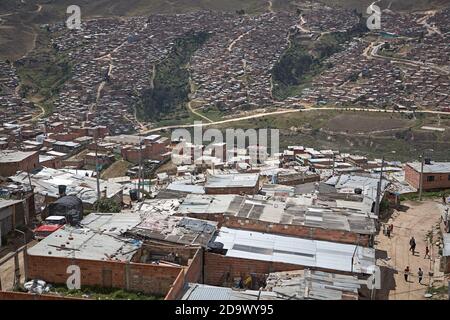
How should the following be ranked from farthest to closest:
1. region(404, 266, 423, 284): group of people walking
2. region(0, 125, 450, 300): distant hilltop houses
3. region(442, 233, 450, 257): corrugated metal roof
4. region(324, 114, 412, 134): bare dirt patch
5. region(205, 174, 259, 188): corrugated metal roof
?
1. region(324, 114, 412, 134): bare dirt patch
2. region(205, 174, 259, 188): corrugated metal roof
3. region(442, 233, 450, 257): corrugated metal roof
4. region(404, 266, 423, 284): group of people walking
5. region(0, 125, 450, 300): distant hilltop houses

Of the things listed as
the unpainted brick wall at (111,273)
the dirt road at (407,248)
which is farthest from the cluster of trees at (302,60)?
the unpainted brick wall at (111,273)

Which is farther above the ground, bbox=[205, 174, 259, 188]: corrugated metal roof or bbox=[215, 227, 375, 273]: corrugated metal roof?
bbox=[205, 174, 259, 188]: corrugated metal roof

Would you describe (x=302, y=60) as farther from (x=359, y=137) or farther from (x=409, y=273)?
(x=409, y=273)

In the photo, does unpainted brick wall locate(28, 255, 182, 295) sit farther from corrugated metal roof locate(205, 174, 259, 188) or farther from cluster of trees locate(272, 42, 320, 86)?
cluster of trees locate(272, 42, 320, 86)

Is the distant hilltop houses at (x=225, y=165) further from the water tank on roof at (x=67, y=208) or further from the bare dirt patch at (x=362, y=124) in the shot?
the bare dirt patch at (x=362, y=124)

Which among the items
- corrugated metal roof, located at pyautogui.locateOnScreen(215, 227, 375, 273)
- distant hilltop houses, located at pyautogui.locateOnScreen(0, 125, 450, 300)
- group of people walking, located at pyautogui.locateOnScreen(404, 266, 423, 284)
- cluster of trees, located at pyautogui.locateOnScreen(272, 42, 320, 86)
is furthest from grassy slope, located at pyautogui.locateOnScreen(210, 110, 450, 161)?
corrugated metal roof, located at pyautogui.locateOnScreen(215, 227, 375, 273)

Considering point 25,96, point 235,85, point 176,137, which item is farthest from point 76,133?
point 235,85
